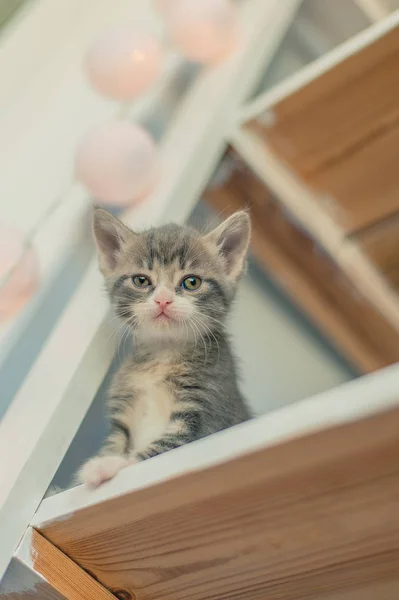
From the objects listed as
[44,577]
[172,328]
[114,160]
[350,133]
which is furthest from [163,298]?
[350,133]

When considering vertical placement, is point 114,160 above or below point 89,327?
above

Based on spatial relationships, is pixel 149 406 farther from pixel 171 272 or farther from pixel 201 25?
pixel 201 25

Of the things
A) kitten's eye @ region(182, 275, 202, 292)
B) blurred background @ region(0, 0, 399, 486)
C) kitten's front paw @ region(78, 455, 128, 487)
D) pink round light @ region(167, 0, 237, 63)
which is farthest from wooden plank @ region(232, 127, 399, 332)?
kitten's front paw @ region(78, 455, 128, 487)

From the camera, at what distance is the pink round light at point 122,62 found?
3.13ft

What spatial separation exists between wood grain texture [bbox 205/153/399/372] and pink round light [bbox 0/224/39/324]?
508 millimetres

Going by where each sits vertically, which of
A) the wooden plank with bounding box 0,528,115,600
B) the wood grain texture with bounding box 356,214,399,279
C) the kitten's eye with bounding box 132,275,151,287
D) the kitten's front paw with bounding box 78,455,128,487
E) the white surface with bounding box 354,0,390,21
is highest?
the white surface with bounding box 354,0,390,21

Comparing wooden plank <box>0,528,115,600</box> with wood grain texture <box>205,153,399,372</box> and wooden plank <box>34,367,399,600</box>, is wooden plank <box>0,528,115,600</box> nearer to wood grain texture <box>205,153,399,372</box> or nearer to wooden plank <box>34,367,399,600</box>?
wooden plank <box>34,367,399,600</box>

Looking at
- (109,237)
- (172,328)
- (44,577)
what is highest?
(109,237)

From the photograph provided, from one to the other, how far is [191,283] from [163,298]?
93 mm

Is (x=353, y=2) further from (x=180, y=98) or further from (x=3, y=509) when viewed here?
(x=3, y=509)

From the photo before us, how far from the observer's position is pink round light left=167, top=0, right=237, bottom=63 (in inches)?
39.6

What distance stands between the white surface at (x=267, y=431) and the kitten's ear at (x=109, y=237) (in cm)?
44

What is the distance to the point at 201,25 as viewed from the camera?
1011 mm

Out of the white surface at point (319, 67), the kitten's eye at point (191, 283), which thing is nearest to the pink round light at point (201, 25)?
the white surface at point (319, 67)
